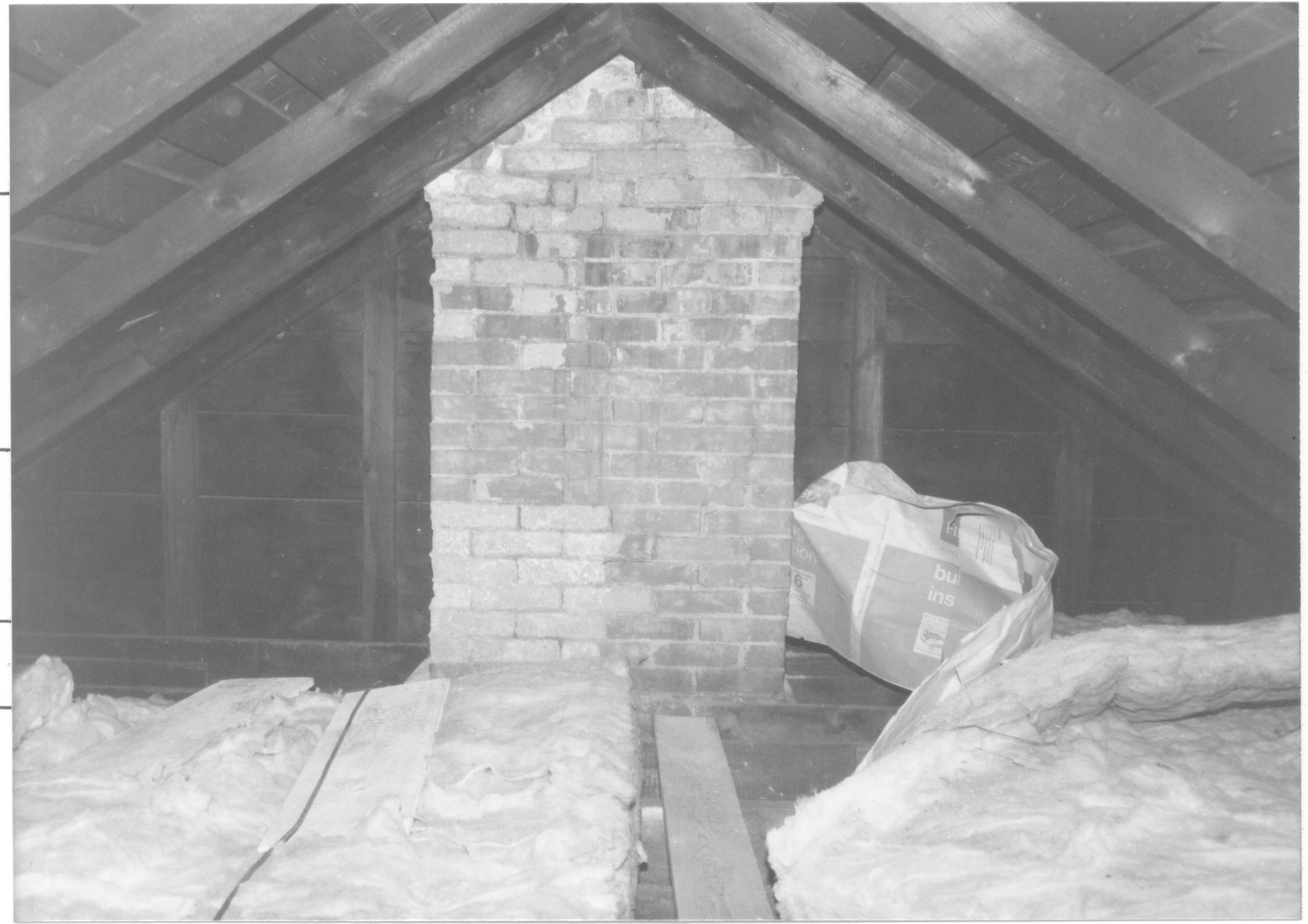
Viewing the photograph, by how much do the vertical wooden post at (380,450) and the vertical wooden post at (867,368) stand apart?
1620mm

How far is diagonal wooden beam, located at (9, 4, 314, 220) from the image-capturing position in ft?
5.04

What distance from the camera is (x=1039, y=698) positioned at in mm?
1775

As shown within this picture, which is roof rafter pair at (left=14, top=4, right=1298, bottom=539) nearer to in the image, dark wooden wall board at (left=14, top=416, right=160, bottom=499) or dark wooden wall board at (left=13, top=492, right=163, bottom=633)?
dark wooden wall board at (left=14, top=416, right=160, bottom=499)

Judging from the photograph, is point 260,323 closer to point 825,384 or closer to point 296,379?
point 296,379

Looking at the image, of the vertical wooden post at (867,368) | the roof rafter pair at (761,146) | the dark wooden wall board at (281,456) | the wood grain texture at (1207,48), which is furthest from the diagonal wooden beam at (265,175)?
the vertical wooden post at (867,368)

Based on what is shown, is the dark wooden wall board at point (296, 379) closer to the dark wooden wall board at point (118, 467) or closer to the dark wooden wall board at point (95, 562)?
the dark wooden wall board at point (118, 467)

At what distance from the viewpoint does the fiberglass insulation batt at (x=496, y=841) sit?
1356mm

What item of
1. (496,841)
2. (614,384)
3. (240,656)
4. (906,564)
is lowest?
(240,656)

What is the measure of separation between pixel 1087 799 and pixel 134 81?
6.47 ft

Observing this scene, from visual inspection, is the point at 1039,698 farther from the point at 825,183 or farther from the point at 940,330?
the point at 940,330

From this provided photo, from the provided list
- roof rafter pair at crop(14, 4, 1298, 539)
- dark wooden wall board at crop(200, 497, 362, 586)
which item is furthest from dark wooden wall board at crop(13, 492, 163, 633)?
roof rafter pair at crop(14, 4, 1298, 539)

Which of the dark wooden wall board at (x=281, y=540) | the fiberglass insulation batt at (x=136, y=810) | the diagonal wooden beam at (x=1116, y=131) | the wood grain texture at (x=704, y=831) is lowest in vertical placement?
the wood grain texture at (x=704, y=831)

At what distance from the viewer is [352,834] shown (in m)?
1.50

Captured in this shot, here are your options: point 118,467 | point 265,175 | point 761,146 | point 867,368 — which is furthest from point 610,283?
point 118,467
